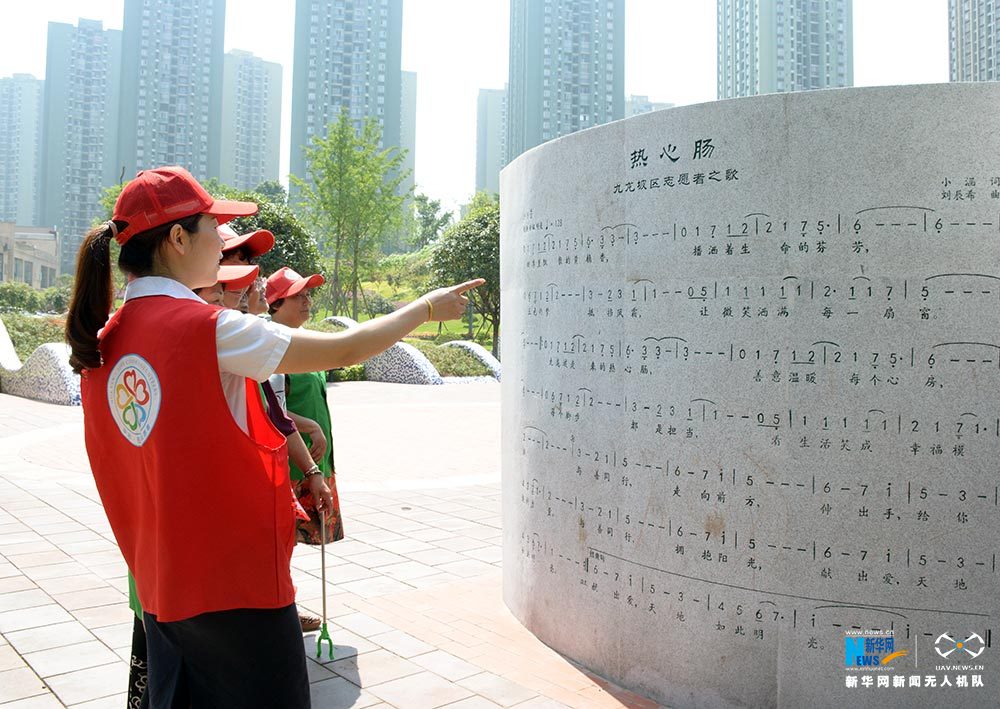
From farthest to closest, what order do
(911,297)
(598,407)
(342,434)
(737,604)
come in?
(342,434) < (598,407) < (737,604) < (911,297)

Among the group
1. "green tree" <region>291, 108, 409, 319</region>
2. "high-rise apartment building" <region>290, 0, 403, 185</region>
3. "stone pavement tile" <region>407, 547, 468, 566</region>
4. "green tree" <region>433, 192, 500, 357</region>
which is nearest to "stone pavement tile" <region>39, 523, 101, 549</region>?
"stone pavement tile" <region>407, 547, 468, 566</region>

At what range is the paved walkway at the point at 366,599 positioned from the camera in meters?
3.07

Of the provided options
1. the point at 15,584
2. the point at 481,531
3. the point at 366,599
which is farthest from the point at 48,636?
the point at 481,531

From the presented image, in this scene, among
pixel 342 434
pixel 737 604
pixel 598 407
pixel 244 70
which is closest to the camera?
pixel 737 604

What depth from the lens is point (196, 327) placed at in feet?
5.51

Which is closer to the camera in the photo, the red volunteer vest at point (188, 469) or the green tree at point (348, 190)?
the red volunteer vest at point (188, 469)

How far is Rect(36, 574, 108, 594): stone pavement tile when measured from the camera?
4.25 meters

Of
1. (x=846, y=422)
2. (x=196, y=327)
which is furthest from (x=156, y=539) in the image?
(x=846, y=422)

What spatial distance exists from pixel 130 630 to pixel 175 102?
74893mm

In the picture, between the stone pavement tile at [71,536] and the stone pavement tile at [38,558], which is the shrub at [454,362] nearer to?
the stone pavement tile at [71,536]

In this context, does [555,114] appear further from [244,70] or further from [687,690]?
[687,690]

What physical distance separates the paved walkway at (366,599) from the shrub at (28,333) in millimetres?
8861

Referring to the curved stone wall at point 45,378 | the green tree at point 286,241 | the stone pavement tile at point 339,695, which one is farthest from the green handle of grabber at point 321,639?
the green tree at point 286,241

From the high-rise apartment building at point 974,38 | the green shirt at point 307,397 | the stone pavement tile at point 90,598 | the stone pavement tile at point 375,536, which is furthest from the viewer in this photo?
the high-rise apartment building at point 974,38
